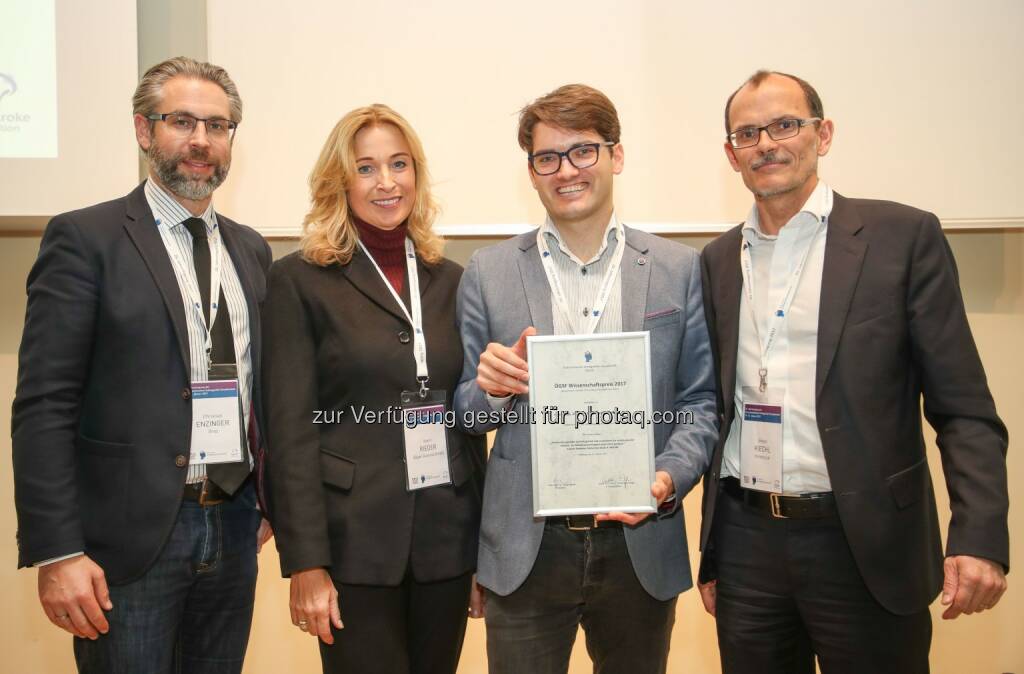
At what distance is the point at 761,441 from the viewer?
6.48ft

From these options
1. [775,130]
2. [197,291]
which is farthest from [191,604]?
[775,130]

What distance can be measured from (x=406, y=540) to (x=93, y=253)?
3.67ft

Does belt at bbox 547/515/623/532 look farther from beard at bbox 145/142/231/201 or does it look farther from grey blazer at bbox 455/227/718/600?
beard at bbox 145/142/231/201

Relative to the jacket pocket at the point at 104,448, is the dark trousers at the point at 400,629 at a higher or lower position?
lower

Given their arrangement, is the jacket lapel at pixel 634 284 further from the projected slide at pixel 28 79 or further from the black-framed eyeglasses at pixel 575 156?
the projected slide at pixel 28 79

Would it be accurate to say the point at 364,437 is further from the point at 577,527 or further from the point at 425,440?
the point at 577,527

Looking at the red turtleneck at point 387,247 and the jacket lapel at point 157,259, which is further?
the red turtleneck at point 387,247

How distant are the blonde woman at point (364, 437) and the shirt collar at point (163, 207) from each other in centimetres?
33

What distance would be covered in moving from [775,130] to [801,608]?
1.33 m

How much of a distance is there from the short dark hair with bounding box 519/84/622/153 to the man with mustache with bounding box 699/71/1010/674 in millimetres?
427

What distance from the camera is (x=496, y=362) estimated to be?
1815 mm

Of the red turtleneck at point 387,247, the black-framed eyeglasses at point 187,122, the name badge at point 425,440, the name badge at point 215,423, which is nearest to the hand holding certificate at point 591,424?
the name badge at point 425,440

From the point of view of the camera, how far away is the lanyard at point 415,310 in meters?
2.04

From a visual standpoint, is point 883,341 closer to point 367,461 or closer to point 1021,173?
point 367,461
